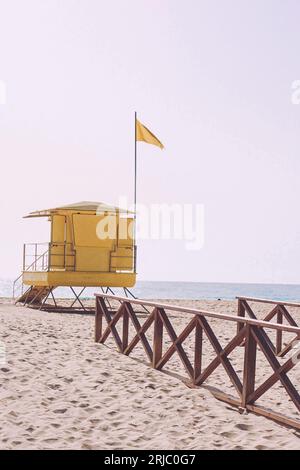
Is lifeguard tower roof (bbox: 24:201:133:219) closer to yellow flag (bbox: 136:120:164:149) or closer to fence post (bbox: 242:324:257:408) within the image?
yellow flag (bbox: 136:120:164:149)

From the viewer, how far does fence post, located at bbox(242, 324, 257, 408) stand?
752 cm

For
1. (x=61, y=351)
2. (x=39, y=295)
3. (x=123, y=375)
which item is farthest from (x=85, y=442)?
(x=39, y=295)

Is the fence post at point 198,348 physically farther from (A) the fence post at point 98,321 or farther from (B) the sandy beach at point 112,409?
(A) the fence post at point 98,321

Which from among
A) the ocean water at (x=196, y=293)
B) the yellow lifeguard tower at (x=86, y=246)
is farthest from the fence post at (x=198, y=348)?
the ocean water at (x=196, y=293)

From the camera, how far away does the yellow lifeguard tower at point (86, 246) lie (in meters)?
23.2

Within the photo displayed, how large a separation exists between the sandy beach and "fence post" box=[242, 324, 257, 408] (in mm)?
278

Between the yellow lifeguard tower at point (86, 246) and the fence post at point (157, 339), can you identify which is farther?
the yellow lifeguard tower at point (86, 246)

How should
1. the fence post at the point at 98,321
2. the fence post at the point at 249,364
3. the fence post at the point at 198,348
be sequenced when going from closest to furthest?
the fence post at the point at 249,364
the fence post at the point at 198,348
the fence post at the point at 98,321

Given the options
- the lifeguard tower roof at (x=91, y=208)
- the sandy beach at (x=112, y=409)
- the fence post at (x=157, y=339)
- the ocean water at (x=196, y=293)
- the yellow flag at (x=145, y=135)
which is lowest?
the ocean water at (x=196, y=293)

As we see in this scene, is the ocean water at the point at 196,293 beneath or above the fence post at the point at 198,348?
beneath

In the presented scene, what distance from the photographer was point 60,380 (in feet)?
27.7

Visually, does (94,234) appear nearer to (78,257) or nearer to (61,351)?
(78,257)

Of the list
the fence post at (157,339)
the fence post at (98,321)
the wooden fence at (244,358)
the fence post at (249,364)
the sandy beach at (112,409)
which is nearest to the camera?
the sandy beach at (112,409)

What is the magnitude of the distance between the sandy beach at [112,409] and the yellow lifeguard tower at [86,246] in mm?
12724
